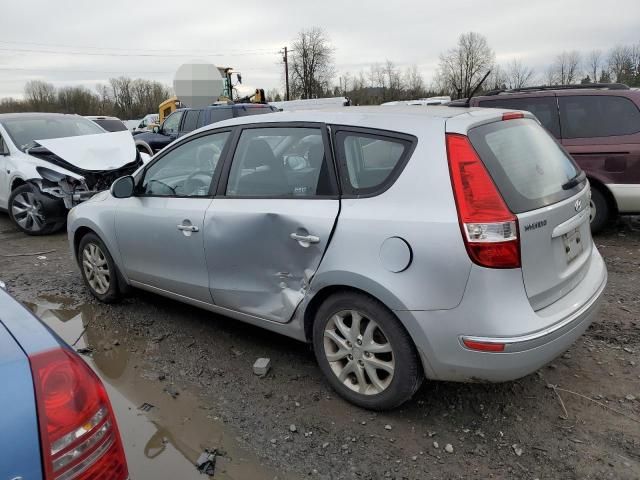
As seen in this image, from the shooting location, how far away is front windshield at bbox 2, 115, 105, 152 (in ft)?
25.8

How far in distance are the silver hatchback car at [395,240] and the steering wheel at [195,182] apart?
0.05ft

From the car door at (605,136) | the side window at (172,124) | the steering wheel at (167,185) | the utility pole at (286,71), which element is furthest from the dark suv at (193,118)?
the utility pole at (286,71)

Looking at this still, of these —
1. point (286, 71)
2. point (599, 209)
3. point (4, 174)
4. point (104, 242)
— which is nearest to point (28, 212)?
point (4, 174)

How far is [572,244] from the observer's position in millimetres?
2768

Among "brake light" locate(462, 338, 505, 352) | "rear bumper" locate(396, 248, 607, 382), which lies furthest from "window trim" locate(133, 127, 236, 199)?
"brake light" locate(462, 338, 505, 352)

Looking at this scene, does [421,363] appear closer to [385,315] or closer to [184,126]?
[385,315]

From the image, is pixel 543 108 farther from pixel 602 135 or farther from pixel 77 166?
pixel 77 166

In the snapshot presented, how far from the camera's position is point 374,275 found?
2.57 metres

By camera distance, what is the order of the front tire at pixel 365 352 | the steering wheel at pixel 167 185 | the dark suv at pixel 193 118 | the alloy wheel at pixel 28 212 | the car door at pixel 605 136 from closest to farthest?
1. the front tire at pixel 365 352
2. the steering wheel at pixel 167 185
3. the car door at pixel 605 136
4. the alloy wheel at pixel 28 212
5. the dark suv at pixel 193 118

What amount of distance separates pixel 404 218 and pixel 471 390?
49.9 inches

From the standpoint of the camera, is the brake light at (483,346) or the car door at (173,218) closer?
the brake light at (483,346)

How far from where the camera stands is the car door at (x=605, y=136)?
575 cm

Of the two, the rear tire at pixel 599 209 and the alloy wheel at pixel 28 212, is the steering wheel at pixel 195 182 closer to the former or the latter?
the alloy wheel at pixel 28 212

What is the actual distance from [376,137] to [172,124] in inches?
472
